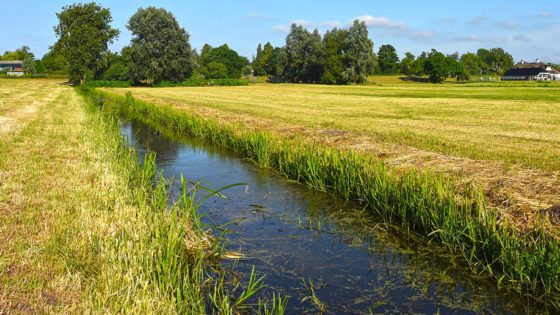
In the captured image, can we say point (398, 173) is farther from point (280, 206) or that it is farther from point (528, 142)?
point (528, 142)

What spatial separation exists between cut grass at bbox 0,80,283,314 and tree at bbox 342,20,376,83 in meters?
85.4

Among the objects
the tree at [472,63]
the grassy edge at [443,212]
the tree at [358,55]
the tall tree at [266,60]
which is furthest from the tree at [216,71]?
the grassy edge at [443,212]

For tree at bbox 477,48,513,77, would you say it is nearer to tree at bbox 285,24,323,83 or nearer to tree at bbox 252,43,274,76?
tree at bbox 252,43,274,76

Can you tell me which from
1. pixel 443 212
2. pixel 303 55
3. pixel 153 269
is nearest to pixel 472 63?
pixel 303 55

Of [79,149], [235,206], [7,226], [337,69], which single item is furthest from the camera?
[337,69]

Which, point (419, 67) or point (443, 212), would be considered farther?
point (419, 67)

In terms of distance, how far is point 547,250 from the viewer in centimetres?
547

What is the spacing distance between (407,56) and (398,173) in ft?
547

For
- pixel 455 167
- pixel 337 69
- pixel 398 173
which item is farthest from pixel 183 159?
pixel 337 69

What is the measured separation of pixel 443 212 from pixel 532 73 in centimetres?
15212

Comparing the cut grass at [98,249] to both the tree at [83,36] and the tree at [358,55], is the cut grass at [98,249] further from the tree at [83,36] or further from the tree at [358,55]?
the tree at [358,55]

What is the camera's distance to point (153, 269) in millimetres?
4738

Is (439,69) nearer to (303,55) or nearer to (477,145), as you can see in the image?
(303,55)

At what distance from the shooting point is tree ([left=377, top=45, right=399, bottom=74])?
144750 millimetres
